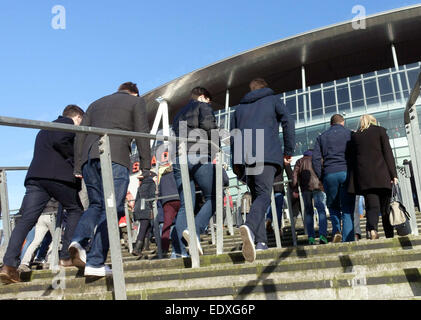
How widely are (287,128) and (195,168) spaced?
985mm

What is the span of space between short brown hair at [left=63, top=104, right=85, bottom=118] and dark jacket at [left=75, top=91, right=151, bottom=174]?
23.3 inches

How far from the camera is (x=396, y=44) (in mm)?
27188

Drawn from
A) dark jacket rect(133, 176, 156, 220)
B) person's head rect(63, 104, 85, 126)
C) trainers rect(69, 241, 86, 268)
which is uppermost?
person's head rect(63, 104, 85, 126)

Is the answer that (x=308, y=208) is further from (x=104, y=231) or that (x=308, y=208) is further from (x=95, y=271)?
(x=95, y=271)

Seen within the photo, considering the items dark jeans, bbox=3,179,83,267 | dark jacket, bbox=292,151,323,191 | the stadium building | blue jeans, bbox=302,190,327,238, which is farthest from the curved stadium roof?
dark jeans, bbox=3,179,83,267

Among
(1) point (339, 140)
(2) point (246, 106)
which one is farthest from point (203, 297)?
(1) point (339, 140)

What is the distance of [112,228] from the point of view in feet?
11.0

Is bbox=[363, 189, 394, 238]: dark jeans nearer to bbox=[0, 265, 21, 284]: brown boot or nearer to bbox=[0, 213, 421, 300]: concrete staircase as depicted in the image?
bbox=[0, 213, 421, 300]: concrete staircase

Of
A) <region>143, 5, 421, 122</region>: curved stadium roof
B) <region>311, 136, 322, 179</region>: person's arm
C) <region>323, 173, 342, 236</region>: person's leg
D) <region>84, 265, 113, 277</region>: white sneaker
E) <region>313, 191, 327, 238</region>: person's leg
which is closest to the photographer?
<region>84, 265, 113, 277</region>: white sneaker

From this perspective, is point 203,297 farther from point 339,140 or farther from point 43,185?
point 339,140

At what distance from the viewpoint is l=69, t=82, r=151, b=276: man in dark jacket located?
3.84 meters

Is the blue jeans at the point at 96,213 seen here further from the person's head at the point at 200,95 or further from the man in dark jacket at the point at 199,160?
the person's head at the point at 200,95

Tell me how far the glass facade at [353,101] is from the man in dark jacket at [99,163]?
1794cm

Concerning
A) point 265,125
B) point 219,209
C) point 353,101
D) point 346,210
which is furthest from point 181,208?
point 353,101
